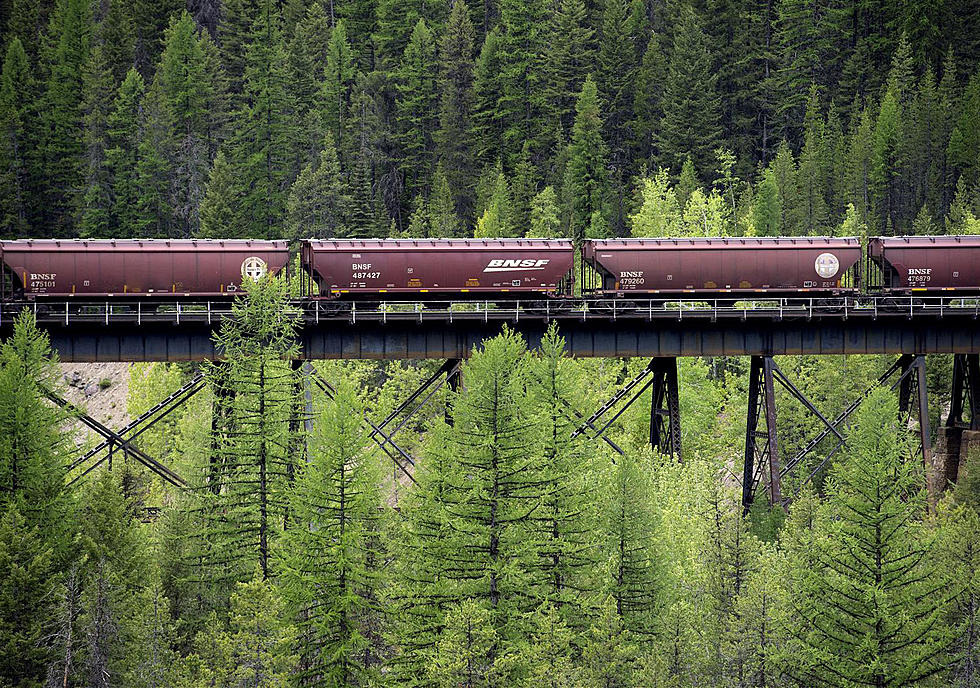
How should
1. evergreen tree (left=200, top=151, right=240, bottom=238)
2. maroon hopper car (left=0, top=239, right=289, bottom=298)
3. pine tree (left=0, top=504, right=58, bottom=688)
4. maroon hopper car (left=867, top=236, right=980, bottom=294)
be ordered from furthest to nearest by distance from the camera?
evergreen tree (left=200, top=151, right=240, bottom=238) < maroon hopper car (left=867, top=236, right=980, bottom=294) < maroon hopper car (left=0, top=239, right=289, bottom=298) < pine tree (left=0, top=504, right=58, bottom=688)

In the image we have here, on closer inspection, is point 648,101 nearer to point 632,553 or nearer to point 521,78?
point 521,78

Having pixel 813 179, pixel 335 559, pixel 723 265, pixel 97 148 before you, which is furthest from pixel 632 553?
pixel 97 148

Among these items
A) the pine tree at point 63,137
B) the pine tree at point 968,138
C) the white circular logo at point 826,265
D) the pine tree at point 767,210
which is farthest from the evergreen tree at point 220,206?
the pine tree at point 968,138

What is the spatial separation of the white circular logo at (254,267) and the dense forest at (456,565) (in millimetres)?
2943

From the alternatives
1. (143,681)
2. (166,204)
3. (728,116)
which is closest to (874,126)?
(728,116)

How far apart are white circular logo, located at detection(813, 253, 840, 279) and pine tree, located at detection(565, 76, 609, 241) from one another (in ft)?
130

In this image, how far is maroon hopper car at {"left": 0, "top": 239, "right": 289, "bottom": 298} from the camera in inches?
1646

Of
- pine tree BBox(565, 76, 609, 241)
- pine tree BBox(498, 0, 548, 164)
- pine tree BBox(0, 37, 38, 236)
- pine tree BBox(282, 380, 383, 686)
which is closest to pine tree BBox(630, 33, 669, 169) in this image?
pine tree BBox(498, 0, 548, 164)

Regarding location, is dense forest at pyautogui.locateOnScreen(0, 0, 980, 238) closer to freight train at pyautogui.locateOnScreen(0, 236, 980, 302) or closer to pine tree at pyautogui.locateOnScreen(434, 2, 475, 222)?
pine tree at pyautogui.locateOnScreen(434, 2, 475, 222)

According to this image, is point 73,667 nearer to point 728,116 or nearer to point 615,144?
point 615,144

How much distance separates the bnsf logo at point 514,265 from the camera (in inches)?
1689

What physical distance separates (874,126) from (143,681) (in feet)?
241

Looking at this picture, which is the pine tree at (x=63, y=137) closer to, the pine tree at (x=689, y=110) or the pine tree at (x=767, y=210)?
the pine tree at (x=689, y=110)

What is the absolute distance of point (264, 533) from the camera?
118 feet
